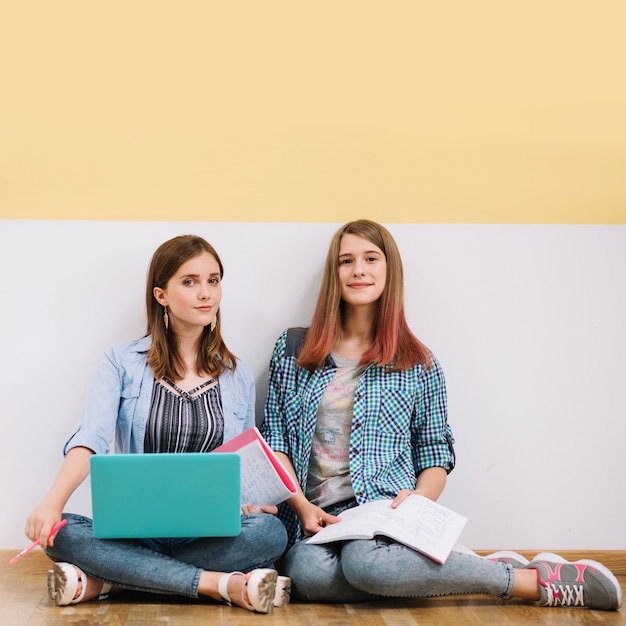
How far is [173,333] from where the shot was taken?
1.85 m

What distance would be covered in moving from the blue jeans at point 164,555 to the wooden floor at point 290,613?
0.15 feet

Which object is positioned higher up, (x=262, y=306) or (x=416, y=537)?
(x=262, y=306)

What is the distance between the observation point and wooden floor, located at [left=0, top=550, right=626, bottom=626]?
4.72 ft

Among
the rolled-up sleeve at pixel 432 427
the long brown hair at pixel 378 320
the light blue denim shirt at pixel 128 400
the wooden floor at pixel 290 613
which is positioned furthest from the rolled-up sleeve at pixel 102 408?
the rolled-up sleeve at pixel 432 427

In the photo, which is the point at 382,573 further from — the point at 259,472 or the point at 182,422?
the point at 182,422

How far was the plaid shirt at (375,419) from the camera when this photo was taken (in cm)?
181

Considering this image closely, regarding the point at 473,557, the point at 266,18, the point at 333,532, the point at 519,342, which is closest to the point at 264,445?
the point at 333,532

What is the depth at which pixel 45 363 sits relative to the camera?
189 cm

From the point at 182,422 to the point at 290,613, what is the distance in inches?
17.9

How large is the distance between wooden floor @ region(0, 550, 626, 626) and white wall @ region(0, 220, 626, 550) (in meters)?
0.39

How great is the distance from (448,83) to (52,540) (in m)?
1.32

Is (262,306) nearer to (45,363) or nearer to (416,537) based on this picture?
(45,363)

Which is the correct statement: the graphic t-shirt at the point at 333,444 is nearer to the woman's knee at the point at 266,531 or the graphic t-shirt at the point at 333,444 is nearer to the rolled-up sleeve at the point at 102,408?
the woman's knee at the point at 266,531

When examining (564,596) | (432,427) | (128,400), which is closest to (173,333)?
(128,400)
